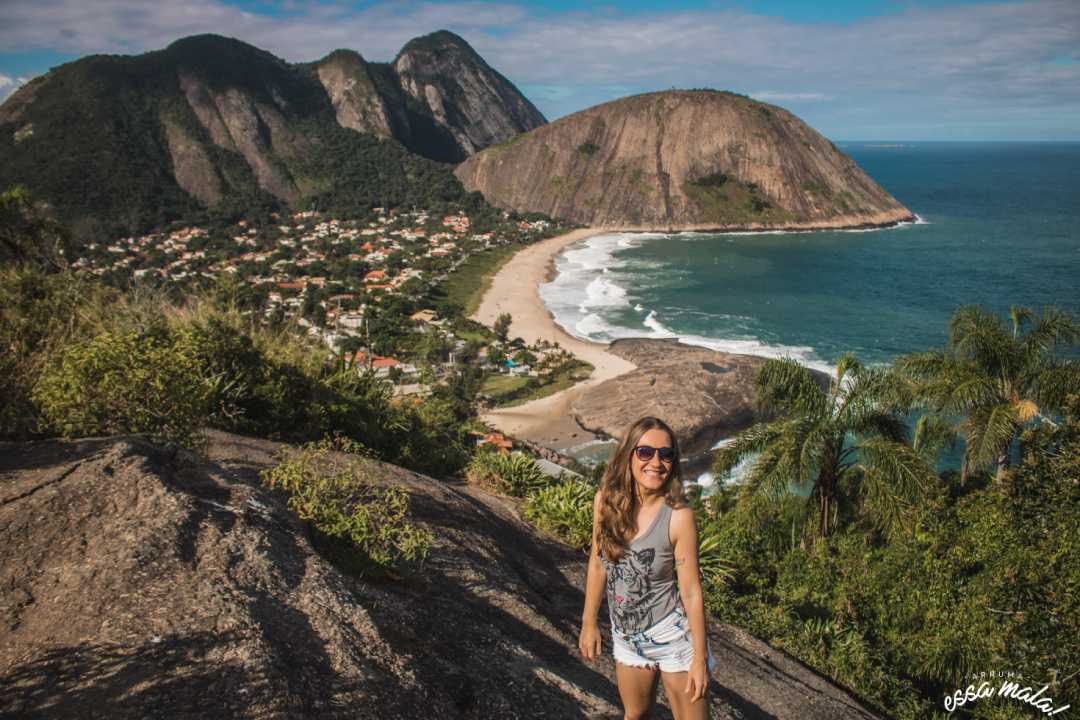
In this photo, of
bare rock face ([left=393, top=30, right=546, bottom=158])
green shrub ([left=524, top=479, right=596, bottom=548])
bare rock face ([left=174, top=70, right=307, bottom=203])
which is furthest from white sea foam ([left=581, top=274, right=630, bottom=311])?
bare rock face ([left=393, top=30, right=546, bottom=158])

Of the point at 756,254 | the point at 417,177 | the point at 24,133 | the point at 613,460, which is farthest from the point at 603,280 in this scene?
the point at 24,133

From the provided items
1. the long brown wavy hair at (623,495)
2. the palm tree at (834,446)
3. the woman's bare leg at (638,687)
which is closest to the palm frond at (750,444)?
the palm tree at (834,446)

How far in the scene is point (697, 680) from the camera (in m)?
3.03

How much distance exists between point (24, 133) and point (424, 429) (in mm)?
108569

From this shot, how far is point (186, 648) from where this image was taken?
301cm

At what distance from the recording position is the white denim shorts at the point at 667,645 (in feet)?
10.2

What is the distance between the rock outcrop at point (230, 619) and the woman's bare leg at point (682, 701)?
2.54 feet

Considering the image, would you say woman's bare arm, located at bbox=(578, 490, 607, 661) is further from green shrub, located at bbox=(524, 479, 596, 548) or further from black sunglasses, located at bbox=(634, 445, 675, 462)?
green shrub, located at bbox=(524, 479, 596, 548)

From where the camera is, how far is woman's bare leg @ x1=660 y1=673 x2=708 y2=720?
308 centimetres

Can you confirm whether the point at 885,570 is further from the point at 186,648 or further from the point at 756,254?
the point at 756,254

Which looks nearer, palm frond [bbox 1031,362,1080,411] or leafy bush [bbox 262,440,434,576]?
leafy bush [bbox 262,440,434,576]

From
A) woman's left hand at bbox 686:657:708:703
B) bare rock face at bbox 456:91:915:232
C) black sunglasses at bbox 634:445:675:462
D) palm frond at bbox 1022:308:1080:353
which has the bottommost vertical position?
woman's left hand at bbox 686:657:708:703

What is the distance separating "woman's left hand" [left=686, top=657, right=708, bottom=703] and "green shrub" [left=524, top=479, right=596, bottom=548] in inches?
191

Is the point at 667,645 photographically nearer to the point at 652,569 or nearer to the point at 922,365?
the point at 652,569
